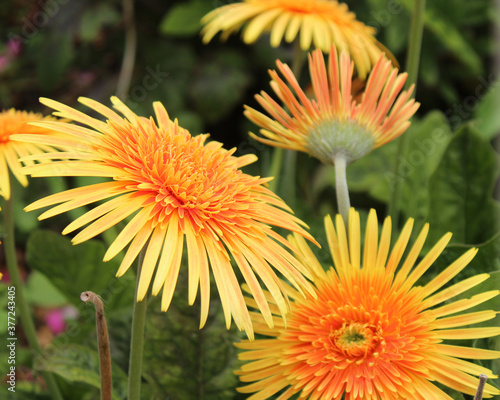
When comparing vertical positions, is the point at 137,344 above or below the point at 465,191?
below

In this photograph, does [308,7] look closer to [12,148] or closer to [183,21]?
[12,148]

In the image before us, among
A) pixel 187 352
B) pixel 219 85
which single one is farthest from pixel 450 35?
pixel 187 352

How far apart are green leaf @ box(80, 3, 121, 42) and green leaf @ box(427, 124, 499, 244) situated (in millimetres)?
956

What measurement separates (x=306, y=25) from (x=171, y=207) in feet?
1.30

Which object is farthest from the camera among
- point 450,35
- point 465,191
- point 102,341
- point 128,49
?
point 128,49

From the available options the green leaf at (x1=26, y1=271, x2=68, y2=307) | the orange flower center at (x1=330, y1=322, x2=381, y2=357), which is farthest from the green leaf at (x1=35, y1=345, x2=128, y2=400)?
the green leaf at (x1=26, y1=271, x2=68, y2=307)

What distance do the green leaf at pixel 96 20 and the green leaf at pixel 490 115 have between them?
2.77ft

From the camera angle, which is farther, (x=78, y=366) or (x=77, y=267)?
(x=77, y=267)

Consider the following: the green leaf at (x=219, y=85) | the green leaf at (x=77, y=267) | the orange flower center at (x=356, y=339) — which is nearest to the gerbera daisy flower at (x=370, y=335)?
the orange flower center at (x=356, y=339)

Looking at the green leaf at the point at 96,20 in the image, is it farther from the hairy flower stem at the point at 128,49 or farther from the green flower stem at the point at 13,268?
the green flower stem at the point at 13,268

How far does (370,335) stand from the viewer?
0.47 m

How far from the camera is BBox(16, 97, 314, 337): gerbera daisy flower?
0.38 m

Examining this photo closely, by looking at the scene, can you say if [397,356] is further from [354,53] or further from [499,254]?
[354,53]

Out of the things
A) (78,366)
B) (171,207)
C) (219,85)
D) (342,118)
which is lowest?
(78,366)
